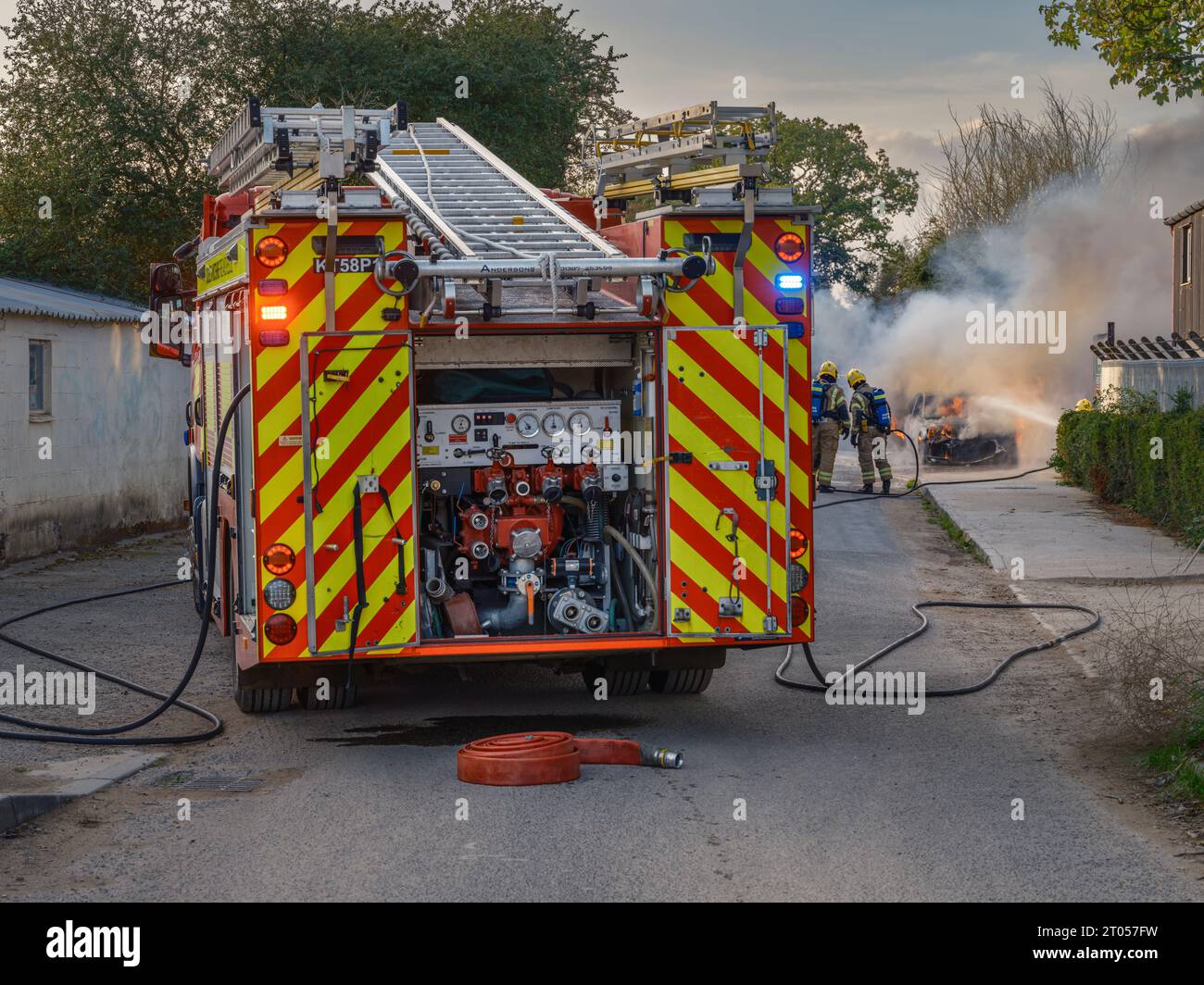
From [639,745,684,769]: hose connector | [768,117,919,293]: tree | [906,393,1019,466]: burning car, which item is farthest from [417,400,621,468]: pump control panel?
[768,117,919,293]: tree

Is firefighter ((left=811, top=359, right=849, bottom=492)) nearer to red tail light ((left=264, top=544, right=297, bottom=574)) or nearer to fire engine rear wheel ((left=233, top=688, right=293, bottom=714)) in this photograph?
fire engine rear wheel ((left=233, top=688, right=293, bottom=714))

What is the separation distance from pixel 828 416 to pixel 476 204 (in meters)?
13.2

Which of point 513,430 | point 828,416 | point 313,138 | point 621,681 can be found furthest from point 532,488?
point 828,416

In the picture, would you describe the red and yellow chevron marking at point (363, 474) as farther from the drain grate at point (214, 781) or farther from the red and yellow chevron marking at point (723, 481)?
the red and yellow chevron marking at point (723, 481)

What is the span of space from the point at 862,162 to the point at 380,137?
222ft

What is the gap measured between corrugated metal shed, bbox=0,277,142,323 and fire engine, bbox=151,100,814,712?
27.9ft

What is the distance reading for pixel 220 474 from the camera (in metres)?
9.88

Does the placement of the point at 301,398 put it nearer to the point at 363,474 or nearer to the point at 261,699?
the point at 363,474

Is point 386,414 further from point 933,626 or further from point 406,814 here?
point 933,626

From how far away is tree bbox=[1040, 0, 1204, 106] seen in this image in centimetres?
1498

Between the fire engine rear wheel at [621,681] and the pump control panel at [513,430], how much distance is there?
1342 millimetres

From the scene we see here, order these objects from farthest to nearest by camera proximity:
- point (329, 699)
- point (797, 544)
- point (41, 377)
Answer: point (41, 377) < point (329, 699) < point (797, 544)

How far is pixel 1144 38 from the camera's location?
49.7ft
